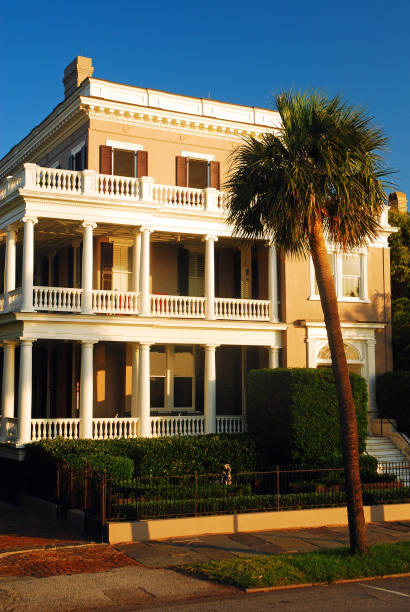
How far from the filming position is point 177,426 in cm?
2564

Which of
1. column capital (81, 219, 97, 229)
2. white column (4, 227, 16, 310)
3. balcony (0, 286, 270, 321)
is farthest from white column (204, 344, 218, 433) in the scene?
white column (4, 227, 16, 310)

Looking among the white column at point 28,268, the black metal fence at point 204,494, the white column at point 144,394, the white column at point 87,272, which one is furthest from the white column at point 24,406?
the black metal fence at point 204,494

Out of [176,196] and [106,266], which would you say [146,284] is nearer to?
[106,266]

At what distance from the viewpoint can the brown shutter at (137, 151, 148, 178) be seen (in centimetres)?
2809

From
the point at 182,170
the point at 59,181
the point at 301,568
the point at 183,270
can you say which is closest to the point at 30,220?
the point at 59,181

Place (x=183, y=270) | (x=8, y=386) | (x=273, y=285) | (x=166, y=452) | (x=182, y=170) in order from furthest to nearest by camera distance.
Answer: (x=183, y=270), (x=182, y=170), (x=273, y=285), (x=8, y=386), (x=166, y=452)

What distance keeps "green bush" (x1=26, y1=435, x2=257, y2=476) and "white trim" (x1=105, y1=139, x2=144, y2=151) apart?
11108mm

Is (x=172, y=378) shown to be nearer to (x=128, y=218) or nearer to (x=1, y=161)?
(x=128, y=218)

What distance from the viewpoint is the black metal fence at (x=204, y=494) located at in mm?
16766

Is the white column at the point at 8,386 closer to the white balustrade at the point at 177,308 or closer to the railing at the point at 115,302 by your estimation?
the railing at the point at 115,302

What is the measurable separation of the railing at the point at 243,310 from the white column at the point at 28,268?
6.86 meters

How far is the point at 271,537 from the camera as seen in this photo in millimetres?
16766

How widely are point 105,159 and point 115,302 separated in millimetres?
5580

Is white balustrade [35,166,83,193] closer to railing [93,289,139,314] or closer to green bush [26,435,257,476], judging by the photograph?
railing [93,289,139,314]
